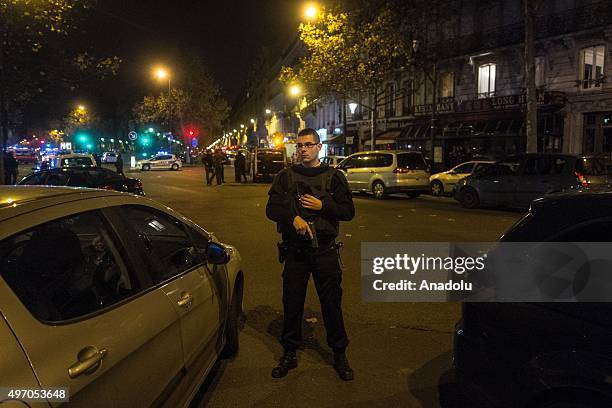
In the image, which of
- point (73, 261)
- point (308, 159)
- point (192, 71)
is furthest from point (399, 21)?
point (192, 71)

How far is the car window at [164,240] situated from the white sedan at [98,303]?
0.05 feet

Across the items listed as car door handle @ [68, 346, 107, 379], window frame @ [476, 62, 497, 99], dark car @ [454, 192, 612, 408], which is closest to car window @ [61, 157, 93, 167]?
car door handle @ [68, 346, 107, 379]

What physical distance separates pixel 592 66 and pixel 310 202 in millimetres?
25539

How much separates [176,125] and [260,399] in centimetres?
6046

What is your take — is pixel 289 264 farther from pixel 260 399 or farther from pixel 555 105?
pixel 555 105

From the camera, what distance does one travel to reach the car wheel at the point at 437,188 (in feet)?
64.2

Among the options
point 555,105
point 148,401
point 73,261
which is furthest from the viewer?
point 555,105

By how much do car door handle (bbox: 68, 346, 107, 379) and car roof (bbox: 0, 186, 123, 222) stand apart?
634 millimetres

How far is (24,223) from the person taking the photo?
7.20ft

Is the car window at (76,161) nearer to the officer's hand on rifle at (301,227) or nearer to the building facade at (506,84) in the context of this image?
the building facade at (506,84)

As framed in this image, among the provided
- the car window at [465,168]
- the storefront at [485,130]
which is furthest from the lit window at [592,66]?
the car window at [465,168]

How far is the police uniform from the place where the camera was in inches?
155

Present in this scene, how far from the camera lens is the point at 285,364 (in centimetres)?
416

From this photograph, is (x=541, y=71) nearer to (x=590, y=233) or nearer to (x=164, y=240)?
(x=164, y=240)
